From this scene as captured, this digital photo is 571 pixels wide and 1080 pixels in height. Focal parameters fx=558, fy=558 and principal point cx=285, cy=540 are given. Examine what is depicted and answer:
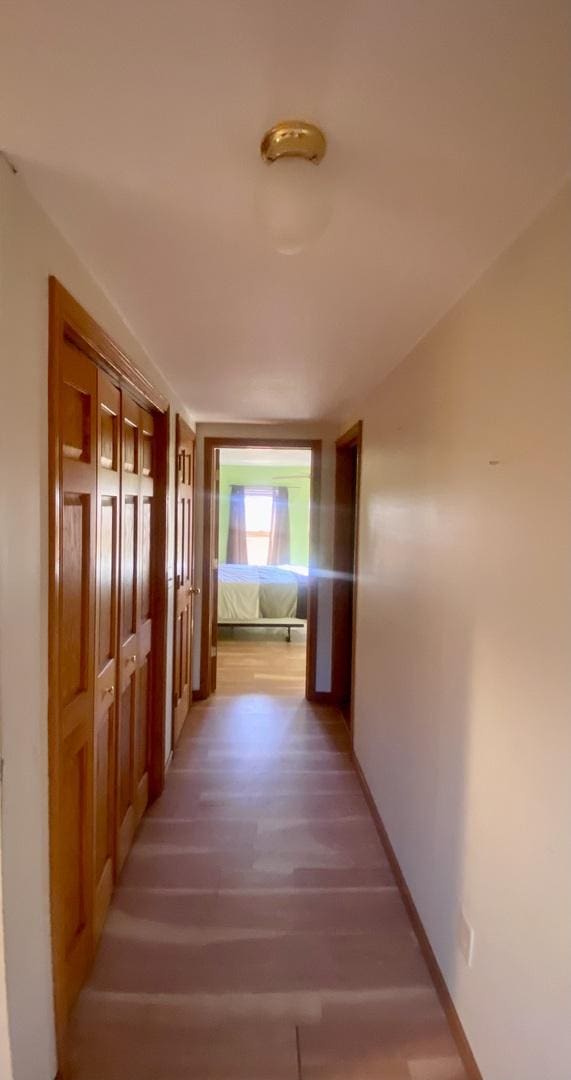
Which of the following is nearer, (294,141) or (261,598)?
(294,141)

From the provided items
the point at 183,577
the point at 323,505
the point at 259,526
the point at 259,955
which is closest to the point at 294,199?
the point at 259,955

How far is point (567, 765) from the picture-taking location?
1.07 metres

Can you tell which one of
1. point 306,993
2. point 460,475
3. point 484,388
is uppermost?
point 484,388

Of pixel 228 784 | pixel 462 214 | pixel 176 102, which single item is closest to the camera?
pixel 176 102

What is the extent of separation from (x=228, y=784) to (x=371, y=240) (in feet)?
9.03

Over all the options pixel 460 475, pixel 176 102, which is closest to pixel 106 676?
pixel 460 475

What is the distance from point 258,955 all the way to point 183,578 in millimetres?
2233

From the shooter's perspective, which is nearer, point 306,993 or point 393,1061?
point 393,1061

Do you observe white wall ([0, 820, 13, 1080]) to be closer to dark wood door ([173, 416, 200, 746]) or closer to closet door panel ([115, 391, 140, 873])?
closet door panel ([115, 391, 140, 873])

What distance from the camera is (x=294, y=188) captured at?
1017 mm

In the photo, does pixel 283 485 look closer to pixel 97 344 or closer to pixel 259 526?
pixel 259 526

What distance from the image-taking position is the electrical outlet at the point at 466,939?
59.1 inches

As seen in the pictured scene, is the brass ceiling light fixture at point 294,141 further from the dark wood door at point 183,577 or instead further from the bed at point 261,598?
the bed at point 261,598

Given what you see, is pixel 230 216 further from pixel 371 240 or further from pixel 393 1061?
pixel 393 1061
